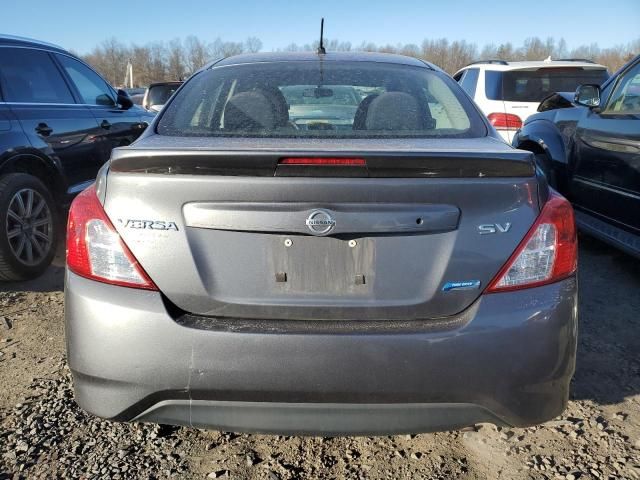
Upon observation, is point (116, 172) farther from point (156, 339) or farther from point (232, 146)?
point (156, 339)

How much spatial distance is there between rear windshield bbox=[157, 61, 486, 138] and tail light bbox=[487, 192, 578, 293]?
567mm

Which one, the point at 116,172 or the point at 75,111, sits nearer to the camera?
the point at 116,172

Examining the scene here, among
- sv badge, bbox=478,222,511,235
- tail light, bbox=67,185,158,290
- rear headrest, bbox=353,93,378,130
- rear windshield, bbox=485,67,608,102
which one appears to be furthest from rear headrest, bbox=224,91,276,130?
rear windshield, bbox=485,67,608,102

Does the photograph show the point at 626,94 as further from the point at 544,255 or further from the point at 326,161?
the point at 326,161

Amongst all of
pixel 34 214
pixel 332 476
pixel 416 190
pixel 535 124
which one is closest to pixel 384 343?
pixel 416 190

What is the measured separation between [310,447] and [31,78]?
3.93 metres

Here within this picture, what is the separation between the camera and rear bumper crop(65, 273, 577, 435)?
1.80 metres

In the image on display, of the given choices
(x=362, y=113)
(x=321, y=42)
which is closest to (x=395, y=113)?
(x=362, y=113)

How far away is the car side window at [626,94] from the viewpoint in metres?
4.32

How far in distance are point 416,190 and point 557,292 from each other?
603mm

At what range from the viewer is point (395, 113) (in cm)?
A: 248

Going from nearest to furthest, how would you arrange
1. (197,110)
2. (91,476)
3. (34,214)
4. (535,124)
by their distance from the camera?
(91,476) → (197,110) → (34,214) → (535,124)

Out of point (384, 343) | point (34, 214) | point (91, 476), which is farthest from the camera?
point (34, 214)

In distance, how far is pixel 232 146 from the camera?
78.1 inches
